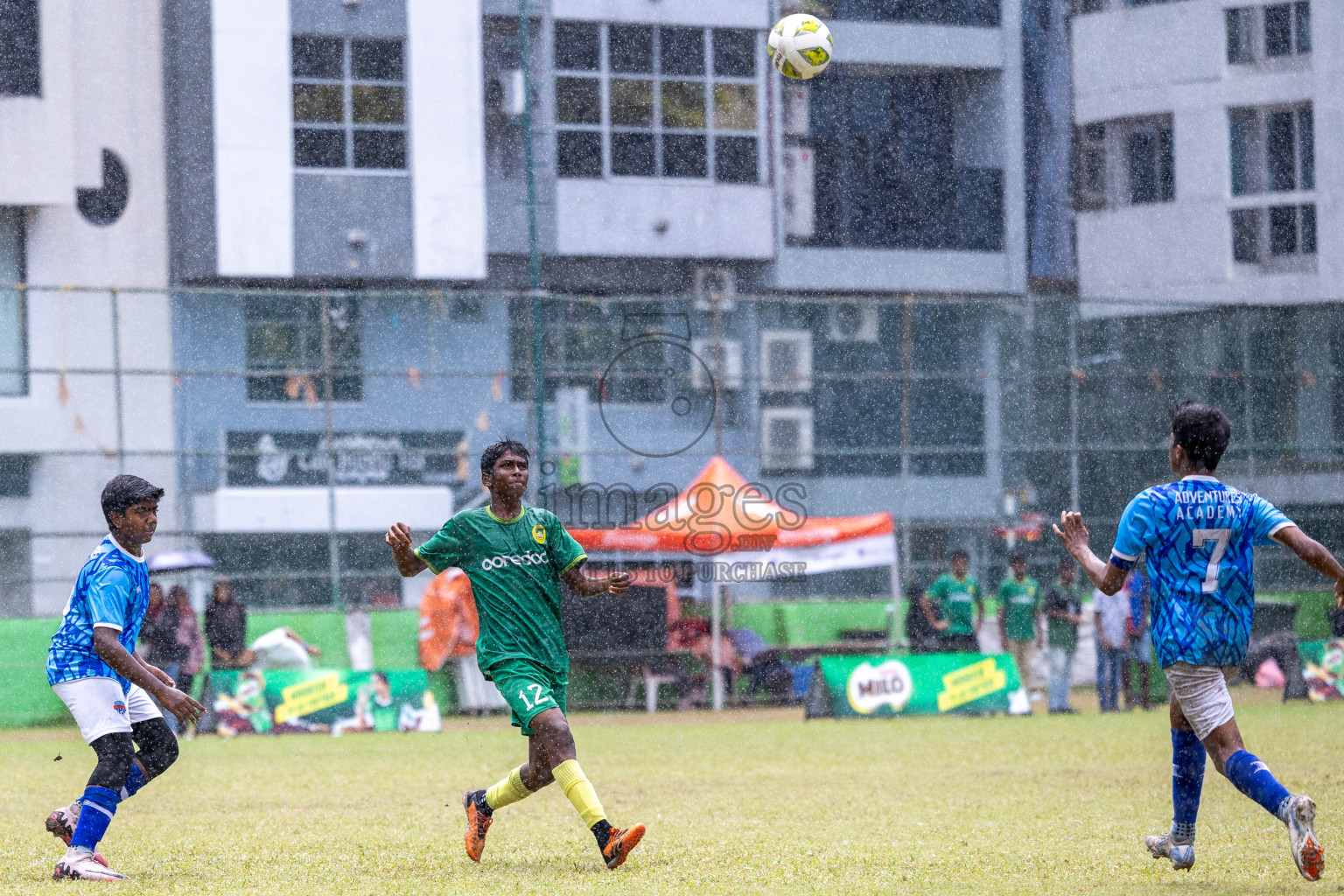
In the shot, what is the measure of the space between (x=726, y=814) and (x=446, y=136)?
20.6m

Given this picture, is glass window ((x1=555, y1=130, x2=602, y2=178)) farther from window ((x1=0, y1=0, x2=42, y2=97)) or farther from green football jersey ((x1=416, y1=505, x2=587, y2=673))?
green football jersey ((x1=416, y1=505, x2=587, y2=673))

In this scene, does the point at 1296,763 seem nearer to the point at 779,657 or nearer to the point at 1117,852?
the point at 1117,852

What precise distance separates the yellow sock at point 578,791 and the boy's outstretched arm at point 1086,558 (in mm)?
2216

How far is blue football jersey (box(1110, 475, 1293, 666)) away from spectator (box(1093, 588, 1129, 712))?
13368 mm

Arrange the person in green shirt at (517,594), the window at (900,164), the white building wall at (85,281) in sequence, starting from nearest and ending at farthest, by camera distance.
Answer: the person in green shirt at (517,594) < the white building wall at (85,281) < the window at (900,164)

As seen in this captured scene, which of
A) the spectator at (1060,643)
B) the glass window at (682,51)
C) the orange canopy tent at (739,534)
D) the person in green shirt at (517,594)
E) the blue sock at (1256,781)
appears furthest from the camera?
the glass window at (682,51)

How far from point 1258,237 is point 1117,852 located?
25.7 m

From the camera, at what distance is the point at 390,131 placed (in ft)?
94.6

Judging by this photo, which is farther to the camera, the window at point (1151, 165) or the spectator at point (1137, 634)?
the window at point (1151, 165)

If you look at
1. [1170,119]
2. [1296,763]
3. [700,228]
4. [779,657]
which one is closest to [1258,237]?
[1170,119]

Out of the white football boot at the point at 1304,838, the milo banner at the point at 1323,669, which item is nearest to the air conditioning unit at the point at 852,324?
the milo banner at the point at 1323,669

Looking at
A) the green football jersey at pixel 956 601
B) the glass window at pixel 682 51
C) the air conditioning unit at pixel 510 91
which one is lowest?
the green football jersey at pixel 956 601

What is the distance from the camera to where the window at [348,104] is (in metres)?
28.2

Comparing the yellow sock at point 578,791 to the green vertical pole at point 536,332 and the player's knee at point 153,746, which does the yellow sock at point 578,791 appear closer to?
the player's knee at point 153,746
